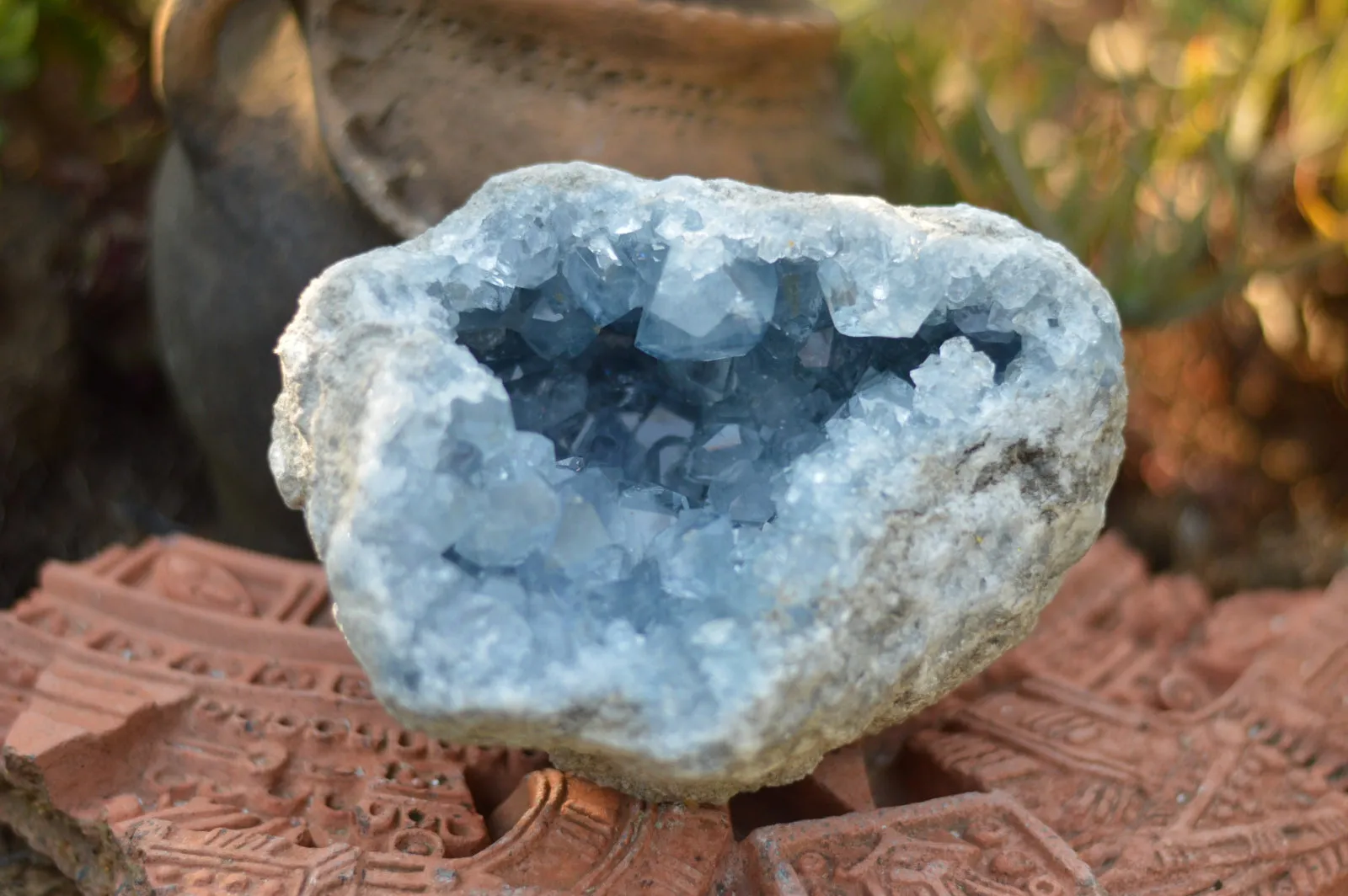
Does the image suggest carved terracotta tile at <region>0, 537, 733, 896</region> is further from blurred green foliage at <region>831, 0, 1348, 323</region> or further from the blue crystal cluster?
blurred green foliage at <region>831, 0, 1348, 323</region>

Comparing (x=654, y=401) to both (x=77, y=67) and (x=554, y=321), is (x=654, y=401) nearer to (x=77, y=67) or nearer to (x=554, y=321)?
(x=554, y=321)

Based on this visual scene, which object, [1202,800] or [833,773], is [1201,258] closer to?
[1202,800]

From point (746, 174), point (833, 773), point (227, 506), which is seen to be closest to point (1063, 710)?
point (833, 773)

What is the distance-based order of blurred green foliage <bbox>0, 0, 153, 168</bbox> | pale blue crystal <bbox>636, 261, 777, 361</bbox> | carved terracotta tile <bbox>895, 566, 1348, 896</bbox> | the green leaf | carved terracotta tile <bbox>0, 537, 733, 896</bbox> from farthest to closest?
blurred green foliage <bbox>0, 0, 153, 168</bbox>
the green leaf
carved terracotta tile <bbox>895, 566, 1348, 896</bbox>
carved terracotta tile <bbox>0, 537, 733, 896</bbox>
pale blue crystal <bbox>636, 261, 777, 361</bbox>

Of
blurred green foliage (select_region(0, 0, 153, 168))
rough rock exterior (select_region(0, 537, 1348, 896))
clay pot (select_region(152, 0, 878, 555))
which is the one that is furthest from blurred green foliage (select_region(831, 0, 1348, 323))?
blurred green foliage (select_region(0, 0, 153, 168))

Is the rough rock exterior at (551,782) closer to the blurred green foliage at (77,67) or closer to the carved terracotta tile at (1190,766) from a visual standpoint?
the carved terracotta tile at (1190,766)

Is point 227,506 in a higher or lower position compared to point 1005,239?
lower
